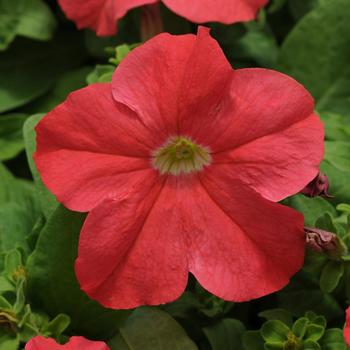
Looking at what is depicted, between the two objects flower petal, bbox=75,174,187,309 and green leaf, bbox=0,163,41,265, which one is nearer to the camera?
flower petal, bbox=75,174,187,309

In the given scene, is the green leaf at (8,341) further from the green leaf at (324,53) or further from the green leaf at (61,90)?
the green leaf at (324,53)

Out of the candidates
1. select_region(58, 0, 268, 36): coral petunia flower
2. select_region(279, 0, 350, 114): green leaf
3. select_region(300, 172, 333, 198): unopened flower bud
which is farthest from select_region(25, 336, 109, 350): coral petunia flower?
select_region(279, 0, 350, 114): green leaf

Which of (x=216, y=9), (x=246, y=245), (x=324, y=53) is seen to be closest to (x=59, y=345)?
(x=246, y=245)

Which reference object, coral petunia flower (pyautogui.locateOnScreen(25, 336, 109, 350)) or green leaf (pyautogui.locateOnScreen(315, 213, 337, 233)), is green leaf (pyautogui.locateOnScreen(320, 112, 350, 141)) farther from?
coral petunia flower (pyautogui.locateOnScreen(25, 336, 109, 350))

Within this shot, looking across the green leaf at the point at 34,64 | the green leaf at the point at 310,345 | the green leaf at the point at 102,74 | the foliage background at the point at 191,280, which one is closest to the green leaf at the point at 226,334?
the foliage background at the point at 191,280

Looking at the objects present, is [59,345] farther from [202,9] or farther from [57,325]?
[202,9]

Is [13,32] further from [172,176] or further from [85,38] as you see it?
[172,176]
